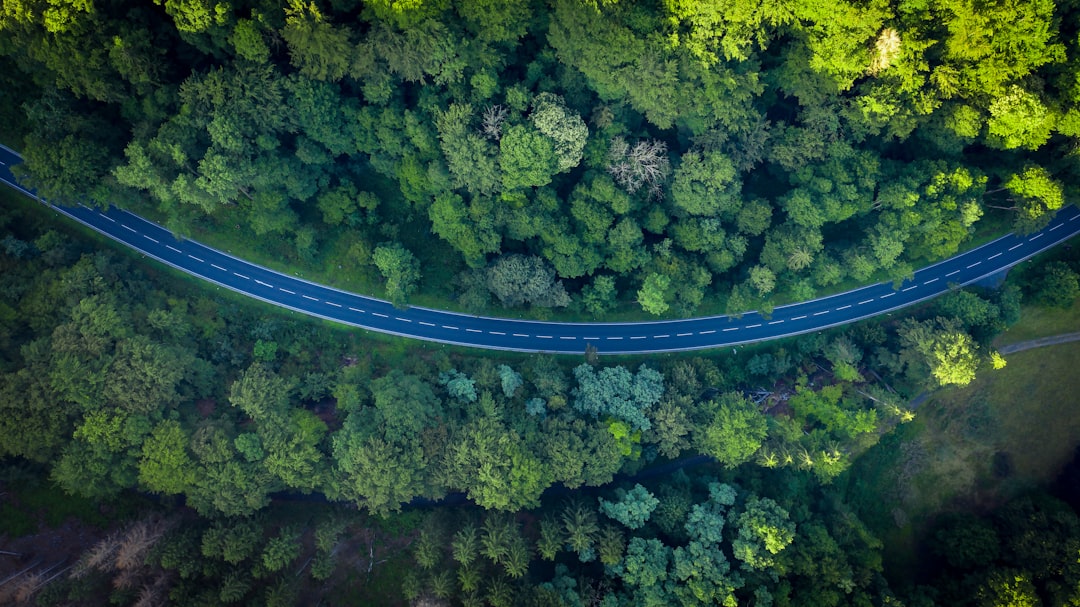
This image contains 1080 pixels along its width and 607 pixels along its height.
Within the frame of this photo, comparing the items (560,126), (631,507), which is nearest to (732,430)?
(631,507)

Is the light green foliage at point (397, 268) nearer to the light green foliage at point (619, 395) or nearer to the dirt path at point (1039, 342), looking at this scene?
the light green foliage at point (619, 395)

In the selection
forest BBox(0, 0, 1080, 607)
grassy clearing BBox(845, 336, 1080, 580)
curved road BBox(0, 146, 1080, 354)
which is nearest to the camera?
forest BBox(0, 0, 1080, 607)

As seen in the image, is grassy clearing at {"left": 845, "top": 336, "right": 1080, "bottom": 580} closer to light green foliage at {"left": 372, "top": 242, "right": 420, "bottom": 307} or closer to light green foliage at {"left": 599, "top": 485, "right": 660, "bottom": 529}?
light green foliage at {"left": 599, "top": 485, "right": 660, "bottom": 529}

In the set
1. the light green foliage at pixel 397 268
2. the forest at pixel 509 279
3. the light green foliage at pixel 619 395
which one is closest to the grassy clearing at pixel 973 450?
the forest at pixel 509 279

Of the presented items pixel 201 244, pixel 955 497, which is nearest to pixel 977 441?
pixel 955 497

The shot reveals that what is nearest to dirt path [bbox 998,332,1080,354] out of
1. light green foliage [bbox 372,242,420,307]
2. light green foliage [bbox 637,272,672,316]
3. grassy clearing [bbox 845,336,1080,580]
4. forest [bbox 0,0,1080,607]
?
grassy clearing [bbox 845,336,1080,580]

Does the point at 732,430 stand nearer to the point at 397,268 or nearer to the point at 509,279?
the point at 509,279
